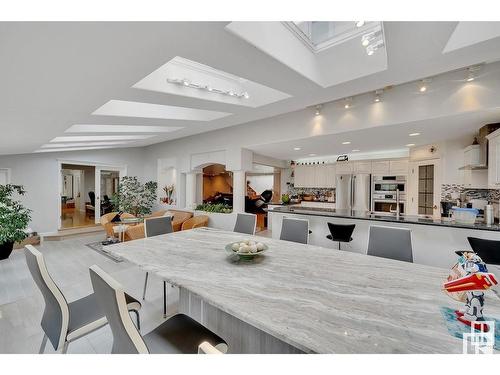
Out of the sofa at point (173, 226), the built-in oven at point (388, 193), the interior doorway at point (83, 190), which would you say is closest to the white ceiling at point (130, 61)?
the sofa at point (173, 226)

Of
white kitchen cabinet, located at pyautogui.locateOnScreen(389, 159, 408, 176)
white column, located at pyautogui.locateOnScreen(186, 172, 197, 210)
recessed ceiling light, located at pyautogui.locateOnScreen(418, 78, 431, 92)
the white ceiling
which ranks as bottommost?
white column, located at pyautogui.locateOnScreen(186, 172, 197, 210)

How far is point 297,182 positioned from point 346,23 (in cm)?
551

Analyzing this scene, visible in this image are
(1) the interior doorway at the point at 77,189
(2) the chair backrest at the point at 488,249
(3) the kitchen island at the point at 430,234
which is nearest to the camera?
(2) the chair backrest at the point at 488,249

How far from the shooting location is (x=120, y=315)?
3.09ft

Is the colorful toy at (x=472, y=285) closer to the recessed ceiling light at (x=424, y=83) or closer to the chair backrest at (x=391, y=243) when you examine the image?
the chair backrest at (x=391, y=243)

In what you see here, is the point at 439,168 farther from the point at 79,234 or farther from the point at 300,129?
the point at 79,234

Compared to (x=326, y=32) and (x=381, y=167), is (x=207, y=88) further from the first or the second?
(x=381, y=167)

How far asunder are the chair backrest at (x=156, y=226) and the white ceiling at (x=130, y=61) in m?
1.57

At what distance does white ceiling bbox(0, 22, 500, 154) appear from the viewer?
4.08ft

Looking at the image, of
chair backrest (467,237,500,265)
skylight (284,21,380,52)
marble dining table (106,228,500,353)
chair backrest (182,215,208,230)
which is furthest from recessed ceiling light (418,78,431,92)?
chair backrest (182,215,208,230)

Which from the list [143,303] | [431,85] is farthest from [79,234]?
[431,85]

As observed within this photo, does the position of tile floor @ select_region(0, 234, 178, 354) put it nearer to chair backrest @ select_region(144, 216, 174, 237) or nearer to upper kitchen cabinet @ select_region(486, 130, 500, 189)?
chair backrest @ select_region(144, 216, 174, 237)

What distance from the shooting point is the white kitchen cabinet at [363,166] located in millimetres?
6031

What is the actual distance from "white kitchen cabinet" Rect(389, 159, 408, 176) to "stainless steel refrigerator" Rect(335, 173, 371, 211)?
0.57 metres
